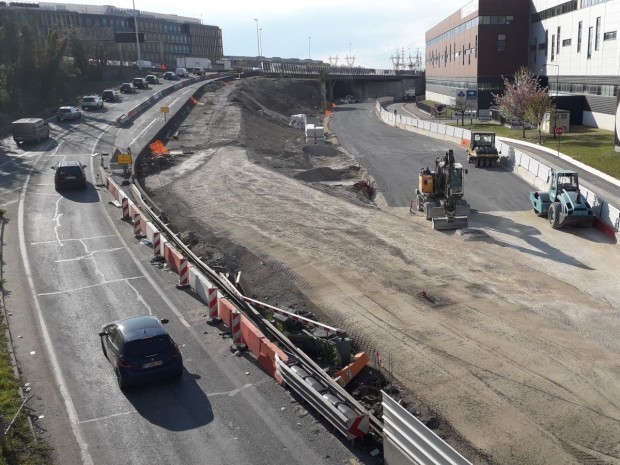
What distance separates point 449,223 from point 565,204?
18.8 ft

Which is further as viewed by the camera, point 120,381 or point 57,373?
point 57,373

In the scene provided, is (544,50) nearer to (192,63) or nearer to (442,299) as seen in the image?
(442,299)

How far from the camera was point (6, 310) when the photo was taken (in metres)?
20.3

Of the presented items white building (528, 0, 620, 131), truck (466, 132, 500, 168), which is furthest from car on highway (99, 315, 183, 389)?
white building (528, 0, 620, 131)

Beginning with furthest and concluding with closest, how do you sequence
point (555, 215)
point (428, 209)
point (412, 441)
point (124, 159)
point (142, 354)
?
point (124, 159) → point (428, 209) → point (555, 215) → point (142, 354) → point (412, 441)

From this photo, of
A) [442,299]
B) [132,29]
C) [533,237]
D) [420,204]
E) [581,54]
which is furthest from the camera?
[132,29]

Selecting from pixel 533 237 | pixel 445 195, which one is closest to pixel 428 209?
pixel 445 195

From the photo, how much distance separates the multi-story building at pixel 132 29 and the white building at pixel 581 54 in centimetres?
7270

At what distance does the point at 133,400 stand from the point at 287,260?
11353mm

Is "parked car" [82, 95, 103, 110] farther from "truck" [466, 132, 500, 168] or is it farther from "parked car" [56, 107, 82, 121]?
"truck" [466, 132, 500, 168]

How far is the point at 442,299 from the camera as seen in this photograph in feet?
70.4

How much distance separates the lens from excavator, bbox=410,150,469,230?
30953 millimetres

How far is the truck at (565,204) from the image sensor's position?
30406mm

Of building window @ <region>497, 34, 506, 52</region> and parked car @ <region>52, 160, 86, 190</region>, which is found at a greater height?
building window @ <region>497, 34, 506, 52</region>
